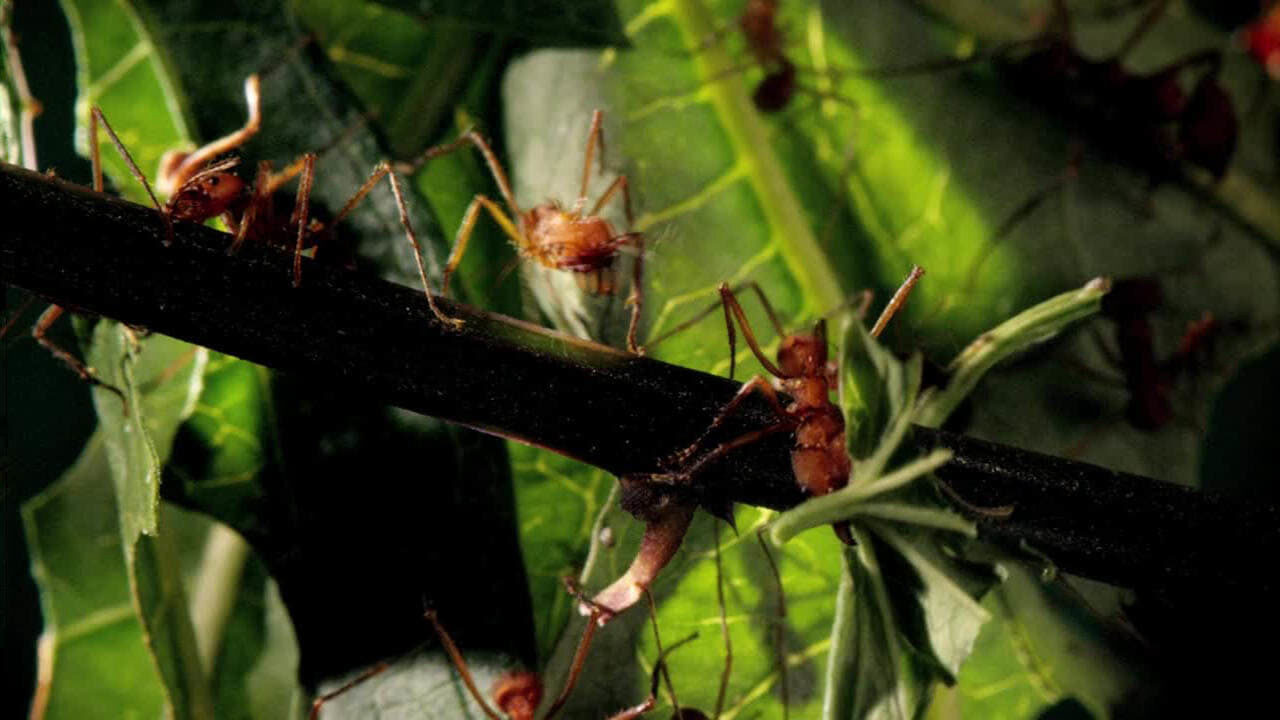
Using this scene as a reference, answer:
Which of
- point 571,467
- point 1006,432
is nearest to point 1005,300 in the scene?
point 1006,432

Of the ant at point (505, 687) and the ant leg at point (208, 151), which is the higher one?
the ant leg at point (208, 151)

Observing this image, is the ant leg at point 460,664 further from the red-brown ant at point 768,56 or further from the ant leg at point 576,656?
the red-brown ant at point 768,56

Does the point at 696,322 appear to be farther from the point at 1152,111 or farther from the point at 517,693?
the point at 1152,111

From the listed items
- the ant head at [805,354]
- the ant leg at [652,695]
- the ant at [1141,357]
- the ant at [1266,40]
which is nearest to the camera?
the ant head at [805,354]

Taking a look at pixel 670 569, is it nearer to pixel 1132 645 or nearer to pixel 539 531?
pixel 539 531

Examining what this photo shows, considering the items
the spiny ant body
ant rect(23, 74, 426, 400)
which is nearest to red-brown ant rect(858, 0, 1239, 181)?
the spiny ant body

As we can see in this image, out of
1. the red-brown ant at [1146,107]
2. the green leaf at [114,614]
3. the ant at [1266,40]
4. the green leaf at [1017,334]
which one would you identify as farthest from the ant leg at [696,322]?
the ant at [1266,40]

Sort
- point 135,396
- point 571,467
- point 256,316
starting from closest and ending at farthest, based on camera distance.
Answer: point 256,316
point 135,396
point 571,467
